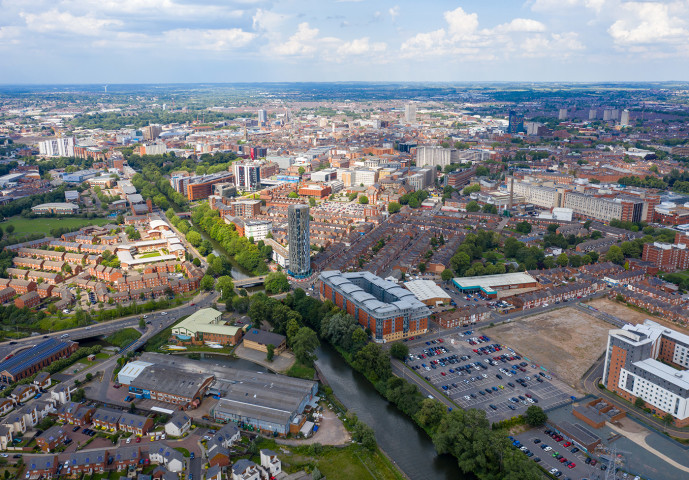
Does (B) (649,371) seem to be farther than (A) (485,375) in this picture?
No

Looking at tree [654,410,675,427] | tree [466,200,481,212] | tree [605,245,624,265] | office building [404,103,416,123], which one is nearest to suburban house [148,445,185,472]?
tree [654,410,675,427]

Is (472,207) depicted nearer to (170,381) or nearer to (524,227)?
(524,227)

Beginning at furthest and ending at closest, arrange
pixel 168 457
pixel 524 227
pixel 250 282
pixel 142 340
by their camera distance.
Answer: pixel 524 227, pixel 250 282, pixel 142 340, pixel 168 457

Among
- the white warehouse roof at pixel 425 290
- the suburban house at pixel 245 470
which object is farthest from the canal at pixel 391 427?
the white warehouse roof at pixel 425 290

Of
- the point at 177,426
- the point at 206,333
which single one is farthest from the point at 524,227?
the point at 177,426

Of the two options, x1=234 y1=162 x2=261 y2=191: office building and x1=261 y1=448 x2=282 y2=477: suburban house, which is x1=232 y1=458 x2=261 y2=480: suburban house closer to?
x1=261 y1=448 x2=282 y2=477: suburban house

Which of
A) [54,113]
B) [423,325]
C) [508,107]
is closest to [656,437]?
[423,325]
